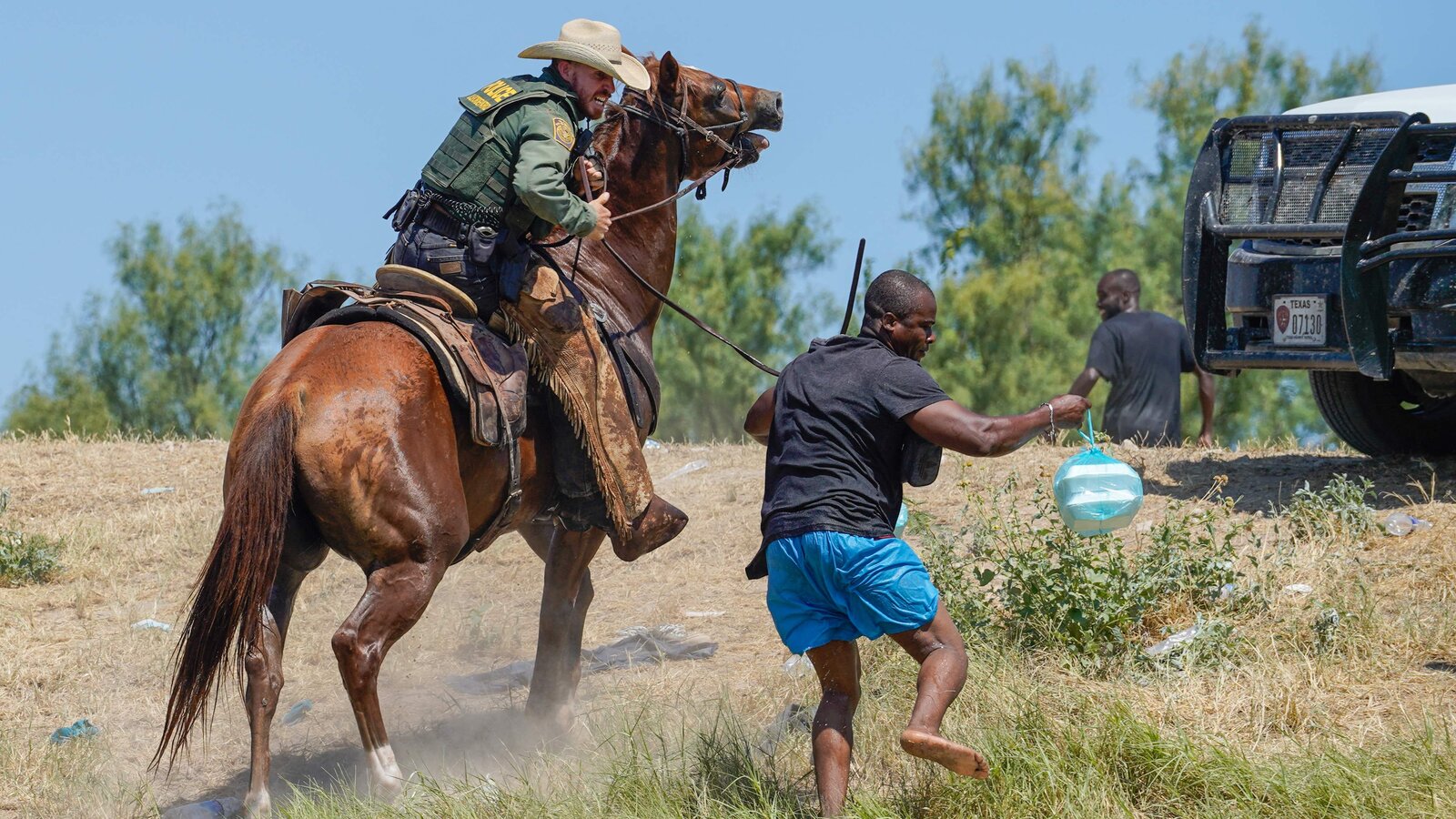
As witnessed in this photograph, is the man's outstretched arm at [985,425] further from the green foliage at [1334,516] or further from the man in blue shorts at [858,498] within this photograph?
the green foliage at [1334,516]

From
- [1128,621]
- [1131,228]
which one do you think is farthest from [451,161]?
[1131,228]

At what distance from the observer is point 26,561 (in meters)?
8.98

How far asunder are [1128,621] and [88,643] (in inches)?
206

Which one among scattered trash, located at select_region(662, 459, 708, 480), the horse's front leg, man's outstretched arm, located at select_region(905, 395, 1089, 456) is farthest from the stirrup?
scattered trash, located at select_region(662, 459, 708, 480)

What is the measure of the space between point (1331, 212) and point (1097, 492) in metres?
2.60

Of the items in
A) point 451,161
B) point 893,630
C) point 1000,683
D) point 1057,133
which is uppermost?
point 1057,133

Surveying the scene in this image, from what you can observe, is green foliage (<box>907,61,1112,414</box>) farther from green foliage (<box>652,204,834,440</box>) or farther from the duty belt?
the duty belt

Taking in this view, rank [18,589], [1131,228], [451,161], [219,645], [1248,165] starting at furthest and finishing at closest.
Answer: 1. [1131,228]
2. [18,589]
3. [1248,165]
4. [451,161]
5. [219,645]

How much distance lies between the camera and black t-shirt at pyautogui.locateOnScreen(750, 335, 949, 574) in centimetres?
464

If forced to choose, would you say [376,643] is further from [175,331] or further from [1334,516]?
[175,331]

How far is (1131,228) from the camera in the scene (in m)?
29.6

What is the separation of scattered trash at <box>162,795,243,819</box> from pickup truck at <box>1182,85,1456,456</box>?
5.17m

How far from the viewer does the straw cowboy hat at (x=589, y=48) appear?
602 centimetres

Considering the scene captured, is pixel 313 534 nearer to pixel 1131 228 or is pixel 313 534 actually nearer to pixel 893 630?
pixel 893 630
